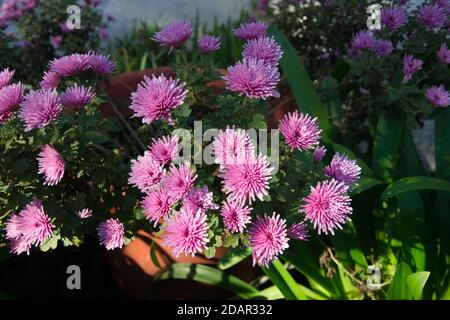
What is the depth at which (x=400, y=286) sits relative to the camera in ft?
5.08

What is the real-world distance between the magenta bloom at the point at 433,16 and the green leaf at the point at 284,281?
31.9 inches

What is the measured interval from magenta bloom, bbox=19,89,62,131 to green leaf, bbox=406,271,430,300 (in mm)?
905

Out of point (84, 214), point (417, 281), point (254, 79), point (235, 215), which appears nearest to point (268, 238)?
point (235, 215)

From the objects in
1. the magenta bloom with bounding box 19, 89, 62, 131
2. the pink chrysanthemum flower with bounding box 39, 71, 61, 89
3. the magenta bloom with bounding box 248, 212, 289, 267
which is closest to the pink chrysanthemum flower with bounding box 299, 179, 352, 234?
the magenta bloom with bounding box 248, 212, 289, 267

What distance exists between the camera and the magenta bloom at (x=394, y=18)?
1717 mm

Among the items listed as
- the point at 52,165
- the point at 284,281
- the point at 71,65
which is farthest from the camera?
the point at 284,281

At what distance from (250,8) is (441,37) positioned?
208 cm

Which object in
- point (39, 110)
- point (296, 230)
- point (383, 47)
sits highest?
point (383, 47)

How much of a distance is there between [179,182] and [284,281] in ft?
2.32

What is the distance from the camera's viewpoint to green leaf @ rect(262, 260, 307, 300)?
164 centimetres

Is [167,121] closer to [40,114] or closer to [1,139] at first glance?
[40,114]

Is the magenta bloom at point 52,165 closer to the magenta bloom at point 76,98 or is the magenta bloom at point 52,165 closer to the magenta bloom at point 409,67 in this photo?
the magenta bloom at point 76,98

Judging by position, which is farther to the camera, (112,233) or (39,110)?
(112,233)

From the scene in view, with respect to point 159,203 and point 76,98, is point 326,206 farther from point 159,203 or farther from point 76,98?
point 76,98
